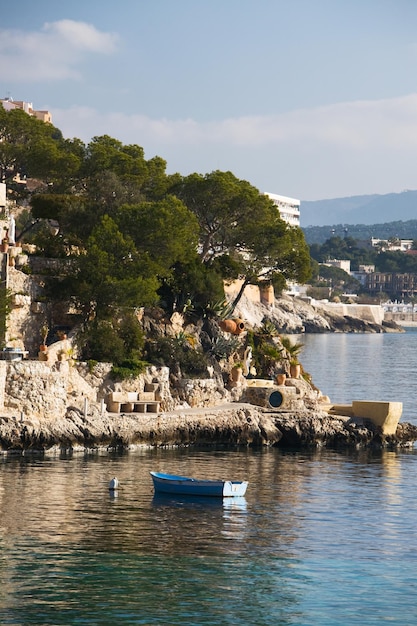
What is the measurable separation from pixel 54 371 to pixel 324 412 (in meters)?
14.3

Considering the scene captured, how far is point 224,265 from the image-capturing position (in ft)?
221

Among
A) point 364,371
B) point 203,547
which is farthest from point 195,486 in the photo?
point 364,371

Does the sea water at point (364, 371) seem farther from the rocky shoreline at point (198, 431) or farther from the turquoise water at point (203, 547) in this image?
the turquoise water at point (203, 547)

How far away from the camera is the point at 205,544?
3519 cm

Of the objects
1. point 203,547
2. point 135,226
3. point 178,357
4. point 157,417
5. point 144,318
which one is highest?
point 135,226

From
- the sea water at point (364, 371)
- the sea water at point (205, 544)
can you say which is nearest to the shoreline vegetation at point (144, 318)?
the sea water at point (205, 544)

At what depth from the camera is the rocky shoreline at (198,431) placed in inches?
1917

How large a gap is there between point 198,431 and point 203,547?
20.0 metres

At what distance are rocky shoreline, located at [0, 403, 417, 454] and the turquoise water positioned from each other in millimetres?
1467

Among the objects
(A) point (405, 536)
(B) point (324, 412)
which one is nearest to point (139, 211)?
(B) point (324, 412)

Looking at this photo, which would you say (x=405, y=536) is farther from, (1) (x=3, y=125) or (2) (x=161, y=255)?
(1) (x=3, y=125)

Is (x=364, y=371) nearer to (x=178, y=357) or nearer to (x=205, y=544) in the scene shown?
(x=178, y=357)

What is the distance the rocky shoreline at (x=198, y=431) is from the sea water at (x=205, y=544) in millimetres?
999

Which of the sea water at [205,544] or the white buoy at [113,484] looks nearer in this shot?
the sea water at [205,544]
